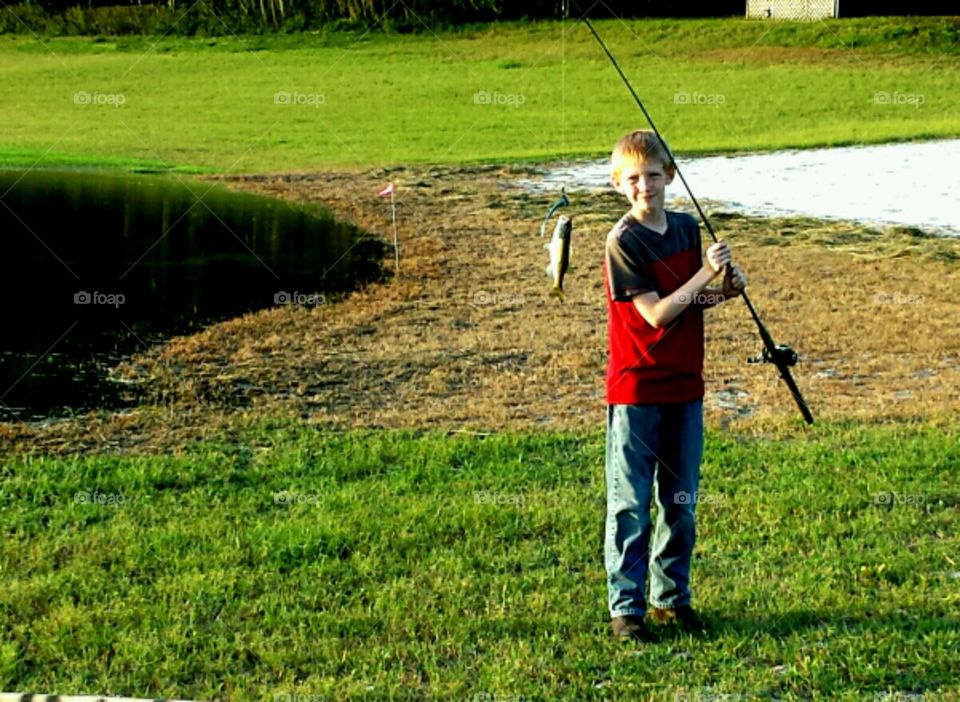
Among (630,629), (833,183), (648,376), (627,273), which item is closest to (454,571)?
(630,629)

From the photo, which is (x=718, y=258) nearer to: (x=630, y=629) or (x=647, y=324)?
(x=647, y=324)

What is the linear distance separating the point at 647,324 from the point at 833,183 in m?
→ 14.6

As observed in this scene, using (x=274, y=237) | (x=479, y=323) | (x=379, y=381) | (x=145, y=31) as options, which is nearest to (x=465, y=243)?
(x=274, y=237)

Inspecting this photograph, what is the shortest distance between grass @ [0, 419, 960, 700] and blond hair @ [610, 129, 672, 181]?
1407 mm

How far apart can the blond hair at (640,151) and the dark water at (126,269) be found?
178 inches

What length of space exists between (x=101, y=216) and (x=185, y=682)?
14014mm

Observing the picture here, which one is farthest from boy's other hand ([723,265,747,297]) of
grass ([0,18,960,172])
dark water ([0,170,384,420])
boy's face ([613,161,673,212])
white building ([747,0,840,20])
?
white building ([747,0,840,20])

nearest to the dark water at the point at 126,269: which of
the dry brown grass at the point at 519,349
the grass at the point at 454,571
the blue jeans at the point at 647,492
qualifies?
the dry brown grass at the point at 519,349

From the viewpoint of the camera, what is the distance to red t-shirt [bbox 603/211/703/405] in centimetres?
486

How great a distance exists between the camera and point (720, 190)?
18.6 meters

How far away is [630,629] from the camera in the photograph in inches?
194

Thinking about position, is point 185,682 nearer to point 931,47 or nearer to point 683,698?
point 683,698

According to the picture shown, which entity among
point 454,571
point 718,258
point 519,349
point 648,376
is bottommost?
point 519,349

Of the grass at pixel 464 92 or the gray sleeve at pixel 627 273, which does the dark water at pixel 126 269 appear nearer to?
the grass at pixel 464 92
